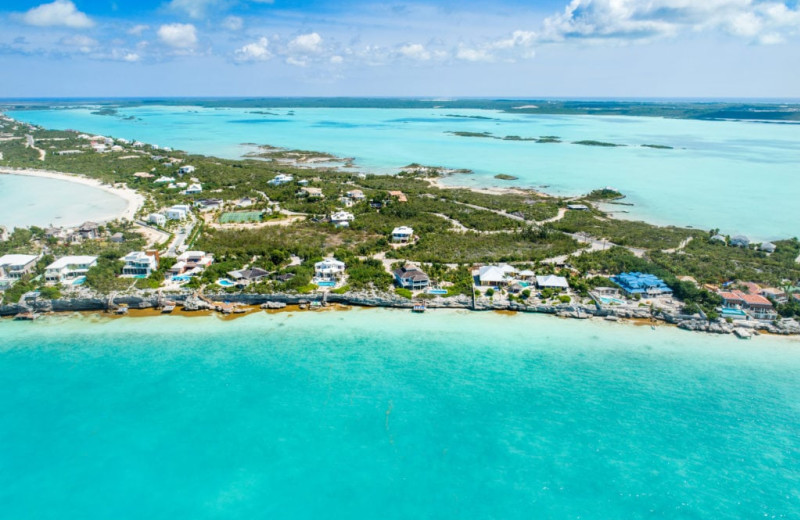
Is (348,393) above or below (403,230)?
below

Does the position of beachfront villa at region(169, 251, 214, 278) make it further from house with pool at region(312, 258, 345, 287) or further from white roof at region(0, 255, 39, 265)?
white roof at region(0, 255, 39, 265)

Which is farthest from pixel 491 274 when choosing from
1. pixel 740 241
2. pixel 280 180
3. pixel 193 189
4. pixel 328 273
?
pixel 193 189

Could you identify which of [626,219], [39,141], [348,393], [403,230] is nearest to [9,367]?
[348,393]

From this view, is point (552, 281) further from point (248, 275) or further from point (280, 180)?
point (280, 180)

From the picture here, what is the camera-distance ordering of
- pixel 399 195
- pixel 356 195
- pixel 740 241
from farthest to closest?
1. pixel 399 195
2. pixel 356 195
3. pixel 740 241

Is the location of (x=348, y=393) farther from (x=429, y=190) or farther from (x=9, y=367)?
(x=429, y=190)

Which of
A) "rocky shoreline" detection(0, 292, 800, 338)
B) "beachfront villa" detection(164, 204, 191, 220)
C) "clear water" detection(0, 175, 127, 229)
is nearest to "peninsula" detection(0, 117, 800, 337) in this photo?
"rocky shoreline" detection(0, 292, 800, 338)
